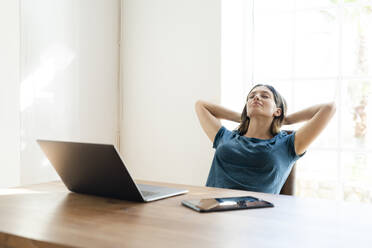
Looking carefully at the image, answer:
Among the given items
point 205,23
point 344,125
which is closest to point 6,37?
point 205,23

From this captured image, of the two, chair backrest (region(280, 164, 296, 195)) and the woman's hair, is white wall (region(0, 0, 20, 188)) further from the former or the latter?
chair backrest (region(280, 164, 296, 195))

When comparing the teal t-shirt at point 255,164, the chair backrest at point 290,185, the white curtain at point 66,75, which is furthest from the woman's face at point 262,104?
the white curtain at point 66,75

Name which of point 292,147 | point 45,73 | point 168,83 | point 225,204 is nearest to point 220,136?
point 292,147

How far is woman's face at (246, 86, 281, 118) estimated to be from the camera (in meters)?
1.95

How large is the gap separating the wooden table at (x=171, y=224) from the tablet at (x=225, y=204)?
23mm

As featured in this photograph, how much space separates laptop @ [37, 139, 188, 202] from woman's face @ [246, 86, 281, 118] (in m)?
0.83

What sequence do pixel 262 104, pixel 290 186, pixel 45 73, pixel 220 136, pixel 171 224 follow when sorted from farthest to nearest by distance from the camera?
pixel 45 73 < pixel 220 136 < pixel 262 104 < pixel 290 186 < pixel 171 224

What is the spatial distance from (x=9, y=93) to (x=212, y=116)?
117cm

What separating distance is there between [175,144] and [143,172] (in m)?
0.37

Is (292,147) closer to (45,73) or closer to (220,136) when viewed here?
(220,136)

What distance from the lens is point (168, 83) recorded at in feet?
9.07

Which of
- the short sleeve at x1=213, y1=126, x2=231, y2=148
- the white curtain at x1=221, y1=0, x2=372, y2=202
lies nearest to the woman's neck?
the short sleeve at x1=213, y1=126, x2=231, y2=148

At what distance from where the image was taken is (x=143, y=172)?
2904 mm

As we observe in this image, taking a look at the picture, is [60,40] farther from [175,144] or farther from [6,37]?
[175,144]
